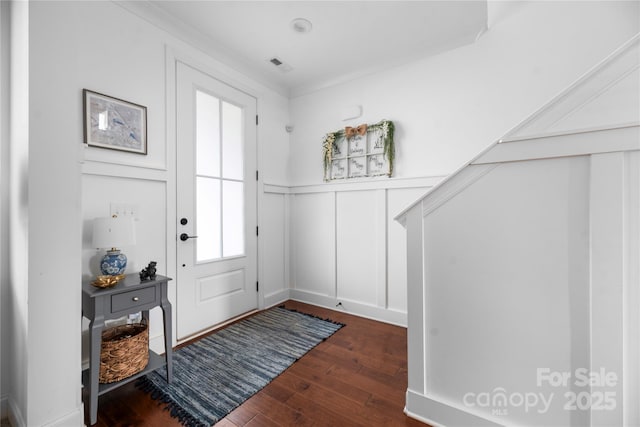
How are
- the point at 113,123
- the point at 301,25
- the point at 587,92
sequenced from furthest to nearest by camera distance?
the point at 301,25
the point at 113,123
the point at 587,92

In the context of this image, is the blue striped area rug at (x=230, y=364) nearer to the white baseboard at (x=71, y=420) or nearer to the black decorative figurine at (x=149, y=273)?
the white baseboard at (x=71, y=420)

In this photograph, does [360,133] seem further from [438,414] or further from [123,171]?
[438,414]

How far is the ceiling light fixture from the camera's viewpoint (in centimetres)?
220

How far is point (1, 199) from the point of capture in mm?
1479

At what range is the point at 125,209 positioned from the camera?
6.36 ft

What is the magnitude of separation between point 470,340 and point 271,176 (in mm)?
2544

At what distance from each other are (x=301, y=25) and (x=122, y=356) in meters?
2.68

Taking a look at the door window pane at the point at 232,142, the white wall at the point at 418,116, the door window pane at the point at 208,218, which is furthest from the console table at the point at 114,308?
the white wall at the point at 418,116

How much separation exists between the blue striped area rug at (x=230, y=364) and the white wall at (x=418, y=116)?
661mm

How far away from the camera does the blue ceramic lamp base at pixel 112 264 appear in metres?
1.68

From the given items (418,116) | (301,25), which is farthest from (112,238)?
(418,116)

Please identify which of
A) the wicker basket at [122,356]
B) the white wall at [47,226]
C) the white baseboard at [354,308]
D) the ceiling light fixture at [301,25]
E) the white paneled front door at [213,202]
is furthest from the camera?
the white baseboard at [354,308]

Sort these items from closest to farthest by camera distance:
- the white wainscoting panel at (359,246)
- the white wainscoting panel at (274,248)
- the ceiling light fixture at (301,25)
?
the ceiling light fixture at (301,25)
the white wainscoting panel at (359,246)
the white wainscoting panel at (274,248)

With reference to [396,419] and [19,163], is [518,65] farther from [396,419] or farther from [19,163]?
[19,163]
